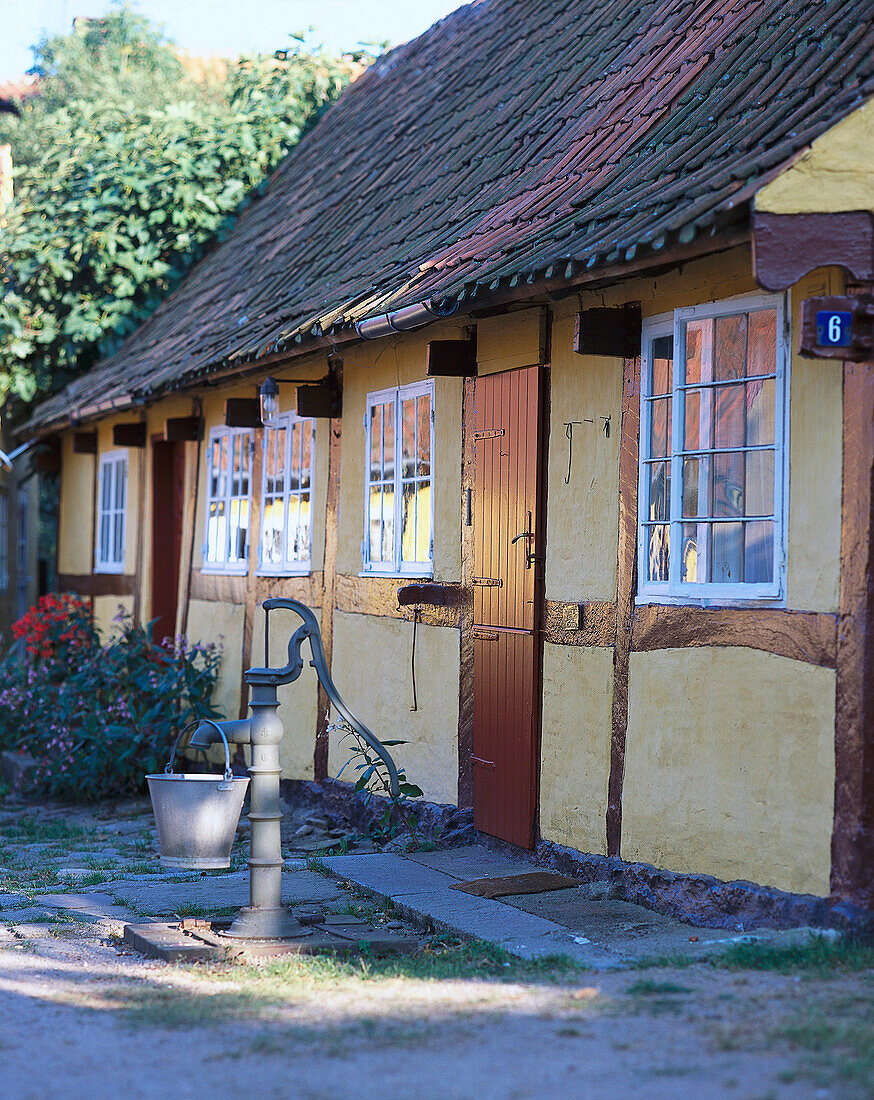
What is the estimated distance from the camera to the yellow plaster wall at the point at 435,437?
7.77 m

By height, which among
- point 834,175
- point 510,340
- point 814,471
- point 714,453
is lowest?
point 814,471

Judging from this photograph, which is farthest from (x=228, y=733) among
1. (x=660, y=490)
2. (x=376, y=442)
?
(x=376, y=442)

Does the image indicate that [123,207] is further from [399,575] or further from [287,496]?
[399,575]

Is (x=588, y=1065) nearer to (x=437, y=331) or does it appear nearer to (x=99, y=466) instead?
(x=437, y=331)

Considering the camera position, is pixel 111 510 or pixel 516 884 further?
pixel 111 510

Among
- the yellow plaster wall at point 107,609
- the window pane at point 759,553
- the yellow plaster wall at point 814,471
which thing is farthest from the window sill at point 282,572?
the yellow plaster wall at point 814,471

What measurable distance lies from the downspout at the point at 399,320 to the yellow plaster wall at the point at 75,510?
823cm

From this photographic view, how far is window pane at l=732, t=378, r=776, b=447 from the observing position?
18.0ft

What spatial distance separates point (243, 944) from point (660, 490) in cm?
263

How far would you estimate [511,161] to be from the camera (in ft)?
27.5

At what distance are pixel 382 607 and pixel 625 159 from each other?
3.16m

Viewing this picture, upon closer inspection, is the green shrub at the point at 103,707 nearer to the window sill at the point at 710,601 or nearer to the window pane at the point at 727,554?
the window sill at the point at 710,601

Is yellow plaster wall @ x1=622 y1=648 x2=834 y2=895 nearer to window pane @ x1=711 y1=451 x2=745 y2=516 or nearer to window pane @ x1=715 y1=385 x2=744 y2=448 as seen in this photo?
window pane @ x1=711 y1=451 x2=745 y2=516

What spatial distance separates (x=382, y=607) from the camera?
853cm
